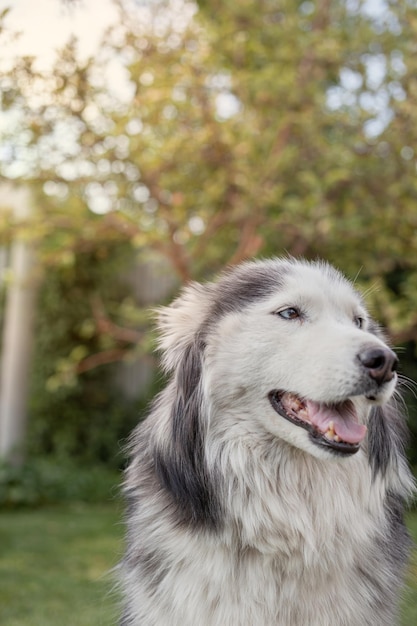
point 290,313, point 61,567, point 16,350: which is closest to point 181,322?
point 290,313

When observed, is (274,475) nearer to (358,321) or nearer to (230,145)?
(358,321)

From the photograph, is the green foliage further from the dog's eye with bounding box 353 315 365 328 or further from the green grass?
the dog's eye with bounding box 353 315 365 328

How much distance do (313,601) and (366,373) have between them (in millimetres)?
667

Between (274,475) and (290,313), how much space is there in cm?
47

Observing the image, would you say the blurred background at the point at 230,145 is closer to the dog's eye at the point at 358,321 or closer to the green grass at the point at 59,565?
the green grass at the point at 59,565

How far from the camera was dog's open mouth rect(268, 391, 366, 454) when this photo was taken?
6.98ft

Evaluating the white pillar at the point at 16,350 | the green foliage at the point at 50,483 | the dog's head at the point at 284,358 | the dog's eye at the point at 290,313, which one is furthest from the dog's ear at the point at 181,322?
the white pillar at the point at 16,350

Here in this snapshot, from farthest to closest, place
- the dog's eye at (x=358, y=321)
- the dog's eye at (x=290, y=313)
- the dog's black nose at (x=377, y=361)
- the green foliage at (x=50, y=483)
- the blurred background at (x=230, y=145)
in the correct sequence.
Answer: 1. the green foliage at (x=50, y=483)
2. the blurred background at (x=230, y=145)
3. the dog's eye at (x=358, y=321)
4. the dog's eye at (x=290, y=313)
5. the dog's black nose at (x=377, y=361)

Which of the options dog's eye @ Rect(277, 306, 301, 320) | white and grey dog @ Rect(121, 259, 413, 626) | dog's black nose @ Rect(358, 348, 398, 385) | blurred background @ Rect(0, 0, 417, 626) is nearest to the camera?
dog's black nose @ Rect(358, 348, 398, 385)

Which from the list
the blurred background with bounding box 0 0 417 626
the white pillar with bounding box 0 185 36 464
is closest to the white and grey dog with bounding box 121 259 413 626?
the blurred background with bounding box 0 0 417 626

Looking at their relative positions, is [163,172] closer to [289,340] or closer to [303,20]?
[303,20]

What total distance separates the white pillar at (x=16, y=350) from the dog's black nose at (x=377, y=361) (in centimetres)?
611

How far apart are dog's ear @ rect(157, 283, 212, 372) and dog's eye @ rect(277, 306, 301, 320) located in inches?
10.6

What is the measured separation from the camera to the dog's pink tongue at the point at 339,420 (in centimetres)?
215
